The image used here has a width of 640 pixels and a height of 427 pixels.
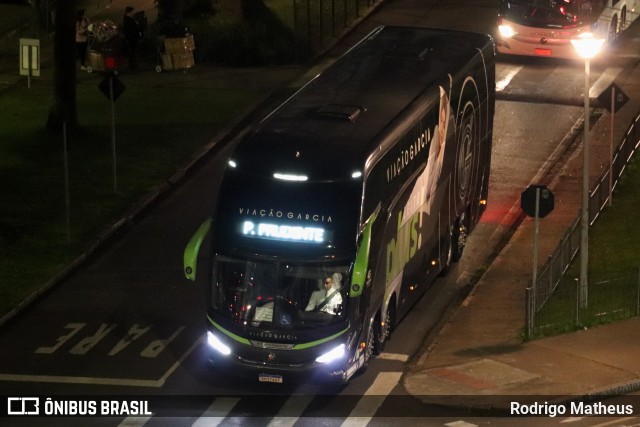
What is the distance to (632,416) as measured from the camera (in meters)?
23.2

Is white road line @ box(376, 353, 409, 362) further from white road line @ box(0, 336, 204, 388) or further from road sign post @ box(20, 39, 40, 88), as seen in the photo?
road sign post @ box(20, 39, 40, 88)

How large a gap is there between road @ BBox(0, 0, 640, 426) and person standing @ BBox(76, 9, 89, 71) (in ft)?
30.7

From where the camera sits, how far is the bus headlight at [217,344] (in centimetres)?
2448

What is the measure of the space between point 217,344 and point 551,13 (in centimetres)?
2452

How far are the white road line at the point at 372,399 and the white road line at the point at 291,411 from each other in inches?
29.7

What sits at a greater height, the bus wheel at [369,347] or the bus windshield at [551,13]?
the bus windshield at [551,13]

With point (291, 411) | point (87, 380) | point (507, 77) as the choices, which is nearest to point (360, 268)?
point (291, 411)

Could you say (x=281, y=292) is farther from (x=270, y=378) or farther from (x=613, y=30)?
(x=613, y=30)

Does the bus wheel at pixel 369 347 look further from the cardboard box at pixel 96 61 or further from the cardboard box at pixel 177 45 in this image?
the cardboard box at pixel 96 61

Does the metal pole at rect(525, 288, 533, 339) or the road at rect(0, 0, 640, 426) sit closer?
the road at rect(0, 0, 640, 426)

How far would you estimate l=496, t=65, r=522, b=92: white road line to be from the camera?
44188 mm

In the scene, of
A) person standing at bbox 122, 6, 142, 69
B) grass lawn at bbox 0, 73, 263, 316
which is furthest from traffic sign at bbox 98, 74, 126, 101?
person standing at bbox 122, 6, 142, 69

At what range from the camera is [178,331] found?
27.6 m

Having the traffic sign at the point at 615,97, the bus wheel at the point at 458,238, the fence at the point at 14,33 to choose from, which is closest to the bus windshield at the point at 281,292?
the bus wheel at the point at 458,238
